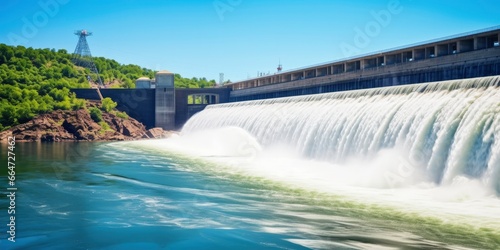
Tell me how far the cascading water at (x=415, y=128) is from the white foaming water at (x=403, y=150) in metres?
0.03

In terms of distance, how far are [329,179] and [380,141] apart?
8.66 feet

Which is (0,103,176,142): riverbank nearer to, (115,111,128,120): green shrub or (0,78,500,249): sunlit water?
(115,111,128,120): green shrub

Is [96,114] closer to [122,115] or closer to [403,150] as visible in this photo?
[122,115]

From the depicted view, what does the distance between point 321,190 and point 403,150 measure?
3771mm

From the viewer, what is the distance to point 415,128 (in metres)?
17.8

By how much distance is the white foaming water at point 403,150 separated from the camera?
13.8 meters

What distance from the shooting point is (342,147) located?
21938 millimetres

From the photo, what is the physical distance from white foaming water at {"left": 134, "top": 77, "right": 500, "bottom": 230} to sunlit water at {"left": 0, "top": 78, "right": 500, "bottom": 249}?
50 millimetres

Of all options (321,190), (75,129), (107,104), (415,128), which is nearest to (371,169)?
(415,128)

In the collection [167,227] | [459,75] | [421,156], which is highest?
[459,75]

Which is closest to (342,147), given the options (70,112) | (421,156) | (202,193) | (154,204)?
(421,156)

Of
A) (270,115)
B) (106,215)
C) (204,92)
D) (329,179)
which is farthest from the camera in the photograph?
(204,92)

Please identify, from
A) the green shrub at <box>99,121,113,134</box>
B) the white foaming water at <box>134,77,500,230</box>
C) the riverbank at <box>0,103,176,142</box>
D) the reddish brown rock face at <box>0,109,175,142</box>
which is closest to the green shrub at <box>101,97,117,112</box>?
the riverbank at <box>0,103,176,142</box>

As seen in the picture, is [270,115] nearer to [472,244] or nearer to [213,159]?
[213,159]
